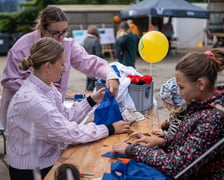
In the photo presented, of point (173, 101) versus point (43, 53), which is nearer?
point (43, 53)

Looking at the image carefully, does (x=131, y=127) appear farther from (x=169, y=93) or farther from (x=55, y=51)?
(x=55, y=51)

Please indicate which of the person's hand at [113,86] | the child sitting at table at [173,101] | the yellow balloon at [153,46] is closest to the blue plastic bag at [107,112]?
the person's hand at [113,86]

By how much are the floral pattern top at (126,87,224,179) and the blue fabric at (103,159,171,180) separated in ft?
0.11

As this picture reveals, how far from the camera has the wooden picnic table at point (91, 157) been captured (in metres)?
1.64

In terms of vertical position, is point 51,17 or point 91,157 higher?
point 51,17

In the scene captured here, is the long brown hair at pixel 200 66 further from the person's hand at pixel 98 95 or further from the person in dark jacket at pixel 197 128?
the person's hand at pixel 98 95

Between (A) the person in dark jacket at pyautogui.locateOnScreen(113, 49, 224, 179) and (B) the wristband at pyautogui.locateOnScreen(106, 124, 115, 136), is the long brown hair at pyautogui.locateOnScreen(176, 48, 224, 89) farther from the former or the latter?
(B) the wristband at pyautogui.locateOnScreen(106, 124, 115, 136)

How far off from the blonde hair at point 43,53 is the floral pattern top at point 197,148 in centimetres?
79

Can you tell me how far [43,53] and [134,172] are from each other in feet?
2.98

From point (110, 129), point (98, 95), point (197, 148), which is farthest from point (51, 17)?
point (197, 148)

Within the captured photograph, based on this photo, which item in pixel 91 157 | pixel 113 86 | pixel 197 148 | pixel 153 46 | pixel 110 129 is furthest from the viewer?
pixel 153 46

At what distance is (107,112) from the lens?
2174 mm

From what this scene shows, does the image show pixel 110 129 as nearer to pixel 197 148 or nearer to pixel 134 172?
pixel 134 172

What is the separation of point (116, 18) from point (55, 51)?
42.7 feet
